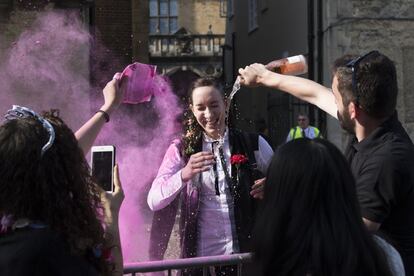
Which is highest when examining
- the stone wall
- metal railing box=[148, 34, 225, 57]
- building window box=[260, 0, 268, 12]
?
metal railing box=[148, 34, 225, 57]

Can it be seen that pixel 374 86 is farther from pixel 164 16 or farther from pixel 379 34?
pixel 164 16

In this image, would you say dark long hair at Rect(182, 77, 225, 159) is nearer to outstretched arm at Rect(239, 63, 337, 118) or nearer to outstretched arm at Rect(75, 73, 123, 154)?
outstretched arm at Rect(239, 63, 337, 118)

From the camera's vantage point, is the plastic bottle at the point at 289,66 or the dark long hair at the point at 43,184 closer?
the dark long hair at the point at 43,184

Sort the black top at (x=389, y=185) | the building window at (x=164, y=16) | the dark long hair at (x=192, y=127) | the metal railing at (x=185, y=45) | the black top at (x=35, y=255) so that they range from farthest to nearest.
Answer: the building window at (x=164, y=16), the metal railing at (x=185, y=45), the dark long hair at (x=192, y=127), the black top at (x=389, y=185), the black top at (x=35, y=255)

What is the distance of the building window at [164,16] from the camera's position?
41.9 m

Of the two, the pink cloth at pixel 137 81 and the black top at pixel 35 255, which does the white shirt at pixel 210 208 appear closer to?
the pink cloth at pixel 137 81

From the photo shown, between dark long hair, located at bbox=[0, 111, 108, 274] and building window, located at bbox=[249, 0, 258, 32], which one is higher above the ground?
building window, located at bbox=[249, 0, 258, 32]

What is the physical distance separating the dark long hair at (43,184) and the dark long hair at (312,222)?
23.3 inches

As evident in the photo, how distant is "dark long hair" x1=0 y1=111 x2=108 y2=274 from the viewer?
6.27 feet

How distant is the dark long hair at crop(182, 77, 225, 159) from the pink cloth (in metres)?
0.27

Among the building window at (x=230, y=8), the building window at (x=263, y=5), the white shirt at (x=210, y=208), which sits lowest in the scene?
the white shirt at (x=210, y=208)

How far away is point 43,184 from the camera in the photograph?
1.93 metres

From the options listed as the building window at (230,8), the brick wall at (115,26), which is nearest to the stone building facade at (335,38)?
the brick wall at (115,26)

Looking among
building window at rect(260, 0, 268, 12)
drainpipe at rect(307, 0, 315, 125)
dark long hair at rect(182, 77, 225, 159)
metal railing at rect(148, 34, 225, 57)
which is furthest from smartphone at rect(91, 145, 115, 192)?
metal railing at rect(148, 34, 225, 57)
